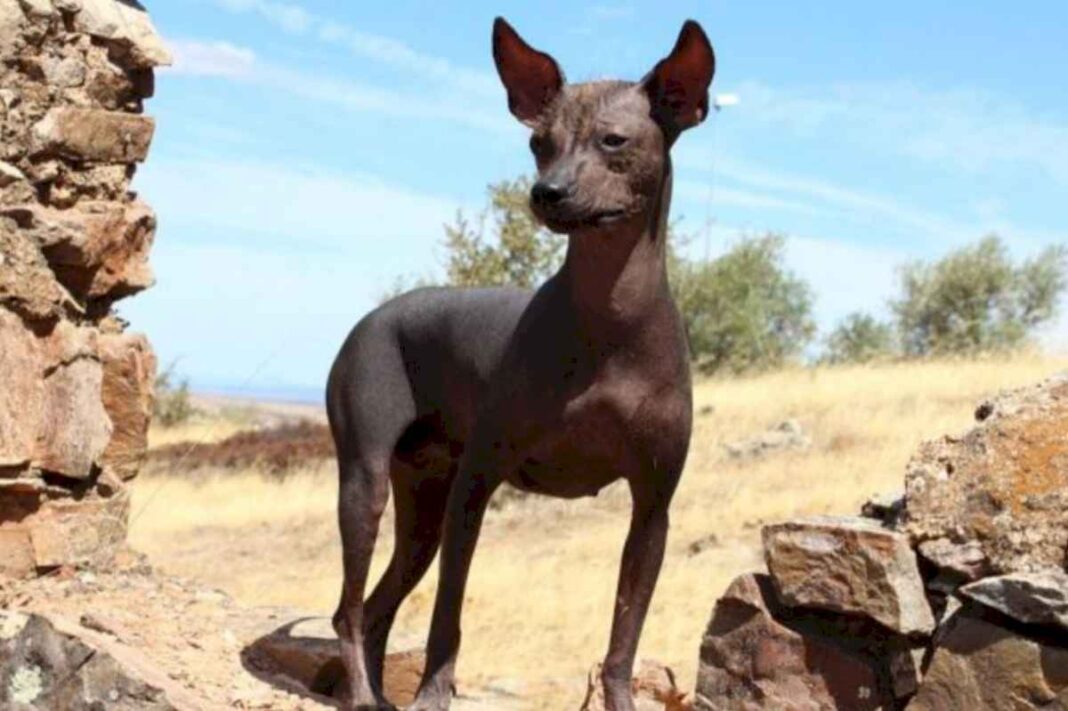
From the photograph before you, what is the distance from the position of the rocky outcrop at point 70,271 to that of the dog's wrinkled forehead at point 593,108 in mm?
2677

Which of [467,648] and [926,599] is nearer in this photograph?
[926,599]

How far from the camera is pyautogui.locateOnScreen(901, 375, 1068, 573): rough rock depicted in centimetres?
496

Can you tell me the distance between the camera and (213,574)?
48.0 ft

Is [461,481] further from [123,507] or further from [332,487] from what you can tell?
[332,487]

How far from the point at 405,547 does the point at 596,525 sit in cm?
952

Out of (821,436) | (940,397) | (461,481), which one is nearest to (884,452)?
(821,436)

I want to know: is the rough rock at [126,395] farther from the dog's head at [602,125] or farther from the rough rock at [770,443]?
the rough rock at [770,443]

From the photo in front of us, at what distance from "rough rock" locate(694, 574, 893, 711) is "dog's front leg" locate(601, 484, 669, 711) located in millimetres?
585

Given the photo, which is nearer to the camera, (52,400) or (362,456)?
(362,456)

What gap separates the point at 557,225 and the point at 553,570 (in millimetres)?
9012

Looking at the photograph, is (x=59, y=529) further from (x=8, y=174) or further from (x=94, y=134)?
(x=94, y=134)

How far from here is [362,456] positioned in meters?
5.32

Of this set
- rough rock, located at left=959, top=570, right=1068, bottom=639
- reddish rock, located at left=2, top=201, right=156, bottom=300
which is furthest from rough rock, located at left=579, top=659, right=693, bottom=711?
reddish rock, located at left=2, top=201, right=156, bottom=300

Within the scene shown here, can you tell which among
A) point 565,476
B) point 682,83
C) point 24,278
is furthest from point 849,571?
point 24,278
